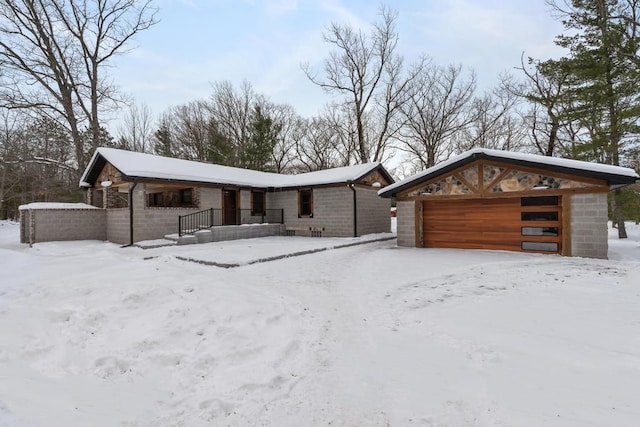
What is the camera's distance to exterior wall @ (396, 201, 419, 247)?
11031mm

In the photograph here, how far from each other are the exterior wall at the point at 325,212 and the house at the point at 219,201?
5cm

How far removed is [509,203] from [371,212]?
673cm

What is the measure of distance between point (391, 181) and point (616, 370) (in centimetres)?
1509

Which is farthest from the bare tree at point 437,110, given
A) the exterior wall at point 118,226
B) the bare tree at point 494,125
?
the exterior wall at point 118,226

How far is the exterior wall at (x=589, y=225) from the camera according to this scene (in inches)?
311

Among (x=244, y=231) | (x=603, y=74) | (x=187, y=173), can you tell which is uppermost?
(x=603, y=74)

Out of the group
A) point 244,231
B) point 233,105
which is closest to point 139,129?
point 233,105

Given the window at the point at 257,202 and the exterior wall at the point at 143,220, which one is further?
the window at the point at 257,202

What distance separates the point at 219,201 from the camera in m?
14.6

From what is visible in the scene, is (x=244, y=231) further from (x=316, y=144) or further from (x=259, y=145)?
(x=316, y=144)

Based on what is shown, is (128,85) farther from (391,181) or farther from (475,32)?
(475,32)

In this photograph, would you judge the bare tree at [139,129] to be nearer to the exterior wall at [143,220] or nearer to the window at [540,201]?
the exterior wall at [143,220]

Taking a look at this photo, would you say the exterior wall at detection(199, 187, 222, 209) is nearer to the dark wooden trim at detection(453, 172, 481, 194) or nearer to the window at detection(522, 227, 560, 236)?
the dark wooden trim at detection(453, 172, 481, 194)

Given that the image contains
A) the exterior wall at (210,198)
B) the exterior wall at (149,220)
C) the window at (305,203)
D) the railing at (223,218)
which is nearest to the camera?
the exterior wall at (149,220)
